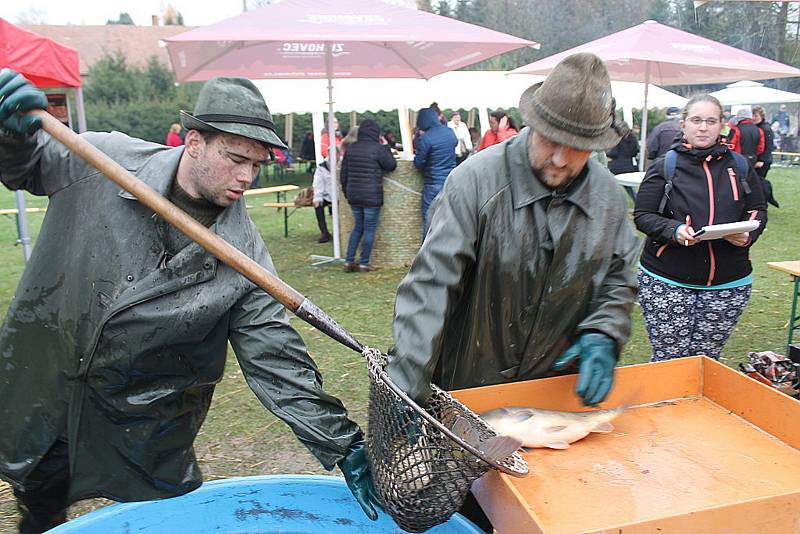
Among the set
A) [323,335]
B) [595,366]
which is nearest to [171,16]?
[323,335]

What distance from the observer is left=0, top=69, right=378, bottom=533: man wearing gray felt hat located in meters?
2.08

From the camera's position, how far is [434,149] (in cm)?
817

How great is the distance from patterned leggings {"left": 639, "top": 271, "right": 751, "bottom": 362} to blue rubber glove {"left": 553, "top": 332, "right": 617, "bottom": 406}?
1736 mm

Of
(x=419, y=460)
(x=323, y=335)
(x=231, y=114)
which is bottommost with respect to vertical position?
(x=323, y=335)

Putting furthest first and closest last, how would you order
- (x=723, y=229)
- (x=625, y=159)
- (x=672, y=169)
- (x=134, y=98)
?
(x=134, y=98) < (x=625, y=159) < (x=672, y=169) < (x=723, y=229)

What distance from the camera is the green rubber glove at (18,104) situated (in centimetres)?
Answer: 206

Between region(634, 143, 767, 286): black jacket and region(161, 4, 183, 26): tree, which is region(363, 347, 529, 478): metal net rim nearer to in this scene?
region(634, 143, 767, 286): black jacket

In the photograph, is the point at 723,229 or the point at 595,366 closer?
the point at 595,366

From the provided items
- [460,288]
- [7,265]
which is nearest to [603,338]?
[460,288]

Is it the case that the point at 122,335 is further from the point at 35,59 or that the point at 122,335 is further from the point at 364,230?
the point at 364,230

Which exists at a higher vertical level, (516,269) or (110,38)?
(110,38)

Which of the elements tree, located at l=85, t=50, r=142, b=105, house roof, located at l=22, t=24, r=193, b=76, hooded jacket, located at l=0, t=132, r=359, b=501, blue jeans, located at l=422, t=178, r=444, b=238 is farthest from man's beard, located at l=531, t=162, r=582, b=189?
house roof, located at l=22, t=24, r=193, b=76

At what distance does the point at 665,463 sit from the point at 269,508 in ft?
4.76

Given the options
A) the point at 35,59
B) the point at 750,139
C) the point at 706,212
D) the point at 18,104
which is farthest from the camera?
the point at 750,139
